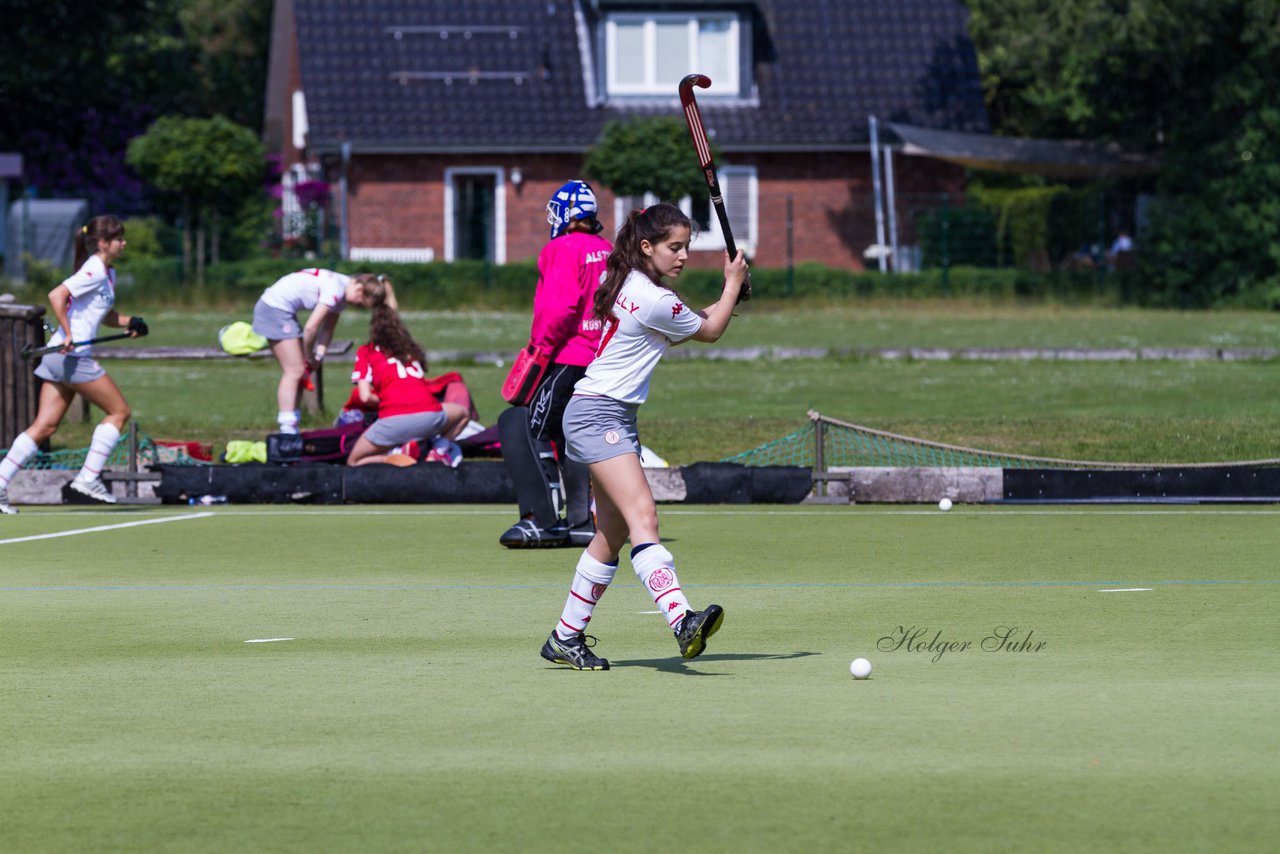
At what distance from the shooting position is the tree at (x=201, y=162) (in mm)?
45094

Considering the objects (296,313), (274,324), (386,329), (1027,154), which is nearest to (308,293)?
(296,313)

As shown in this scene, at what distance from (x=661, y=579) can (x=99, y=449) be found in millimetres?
7275

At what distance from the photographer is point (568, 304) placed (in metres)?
10.8

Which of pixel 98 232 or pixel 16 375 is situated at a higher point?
pixel 98 232

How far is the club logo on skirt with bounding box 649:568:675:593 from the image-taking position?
7516 mm

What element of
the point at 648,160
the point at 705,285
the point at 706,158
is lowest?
the point at 705,285

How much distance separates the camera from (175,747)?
6.30 metres

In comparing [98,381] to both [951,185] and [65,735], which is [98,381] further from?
[951,185]

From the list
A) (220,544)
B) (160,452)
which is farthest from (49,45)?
(220,544)

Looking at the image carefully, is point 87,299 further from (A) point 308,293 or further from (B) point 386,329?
(A) point 308,293

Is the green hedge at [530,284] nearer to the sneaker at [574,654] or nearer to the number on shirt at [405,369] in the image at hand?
the number on shirt at [405,369]

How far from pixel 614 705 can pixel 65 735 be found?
5.61 feet

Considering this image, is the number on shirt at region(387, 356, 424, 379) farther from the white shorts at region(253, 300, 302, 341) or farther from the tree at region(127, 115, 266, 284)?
the tree at region(127, 115, 266, 284)

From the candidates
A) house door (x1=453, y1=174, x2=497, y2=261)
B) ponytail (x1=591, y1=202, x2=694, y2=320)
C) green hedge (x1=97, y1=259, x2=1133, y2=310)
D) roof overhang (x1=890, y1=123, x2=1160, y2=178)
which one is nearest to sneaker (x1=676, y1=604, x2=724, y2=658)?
ponytail (x1=591, y1=202, x2=694, y2=320)
